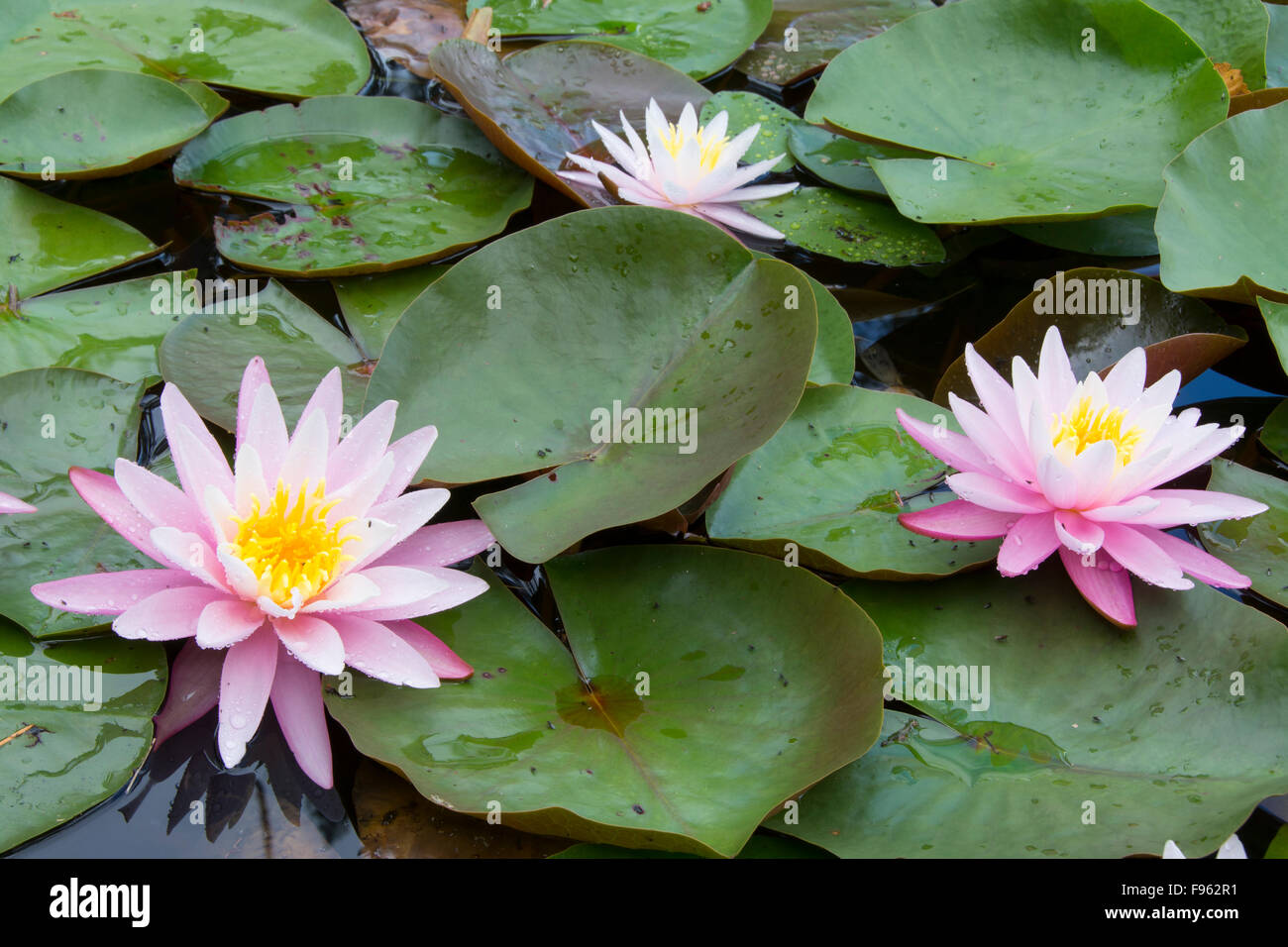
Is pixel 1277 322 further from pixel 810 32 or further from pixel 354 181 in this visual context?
pixel 354 181

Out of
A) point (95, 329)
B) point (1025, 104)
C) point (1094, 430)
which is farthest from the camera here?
point (1025, 104)

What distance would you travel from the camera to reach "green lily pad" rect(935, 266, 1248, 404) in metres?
2.44

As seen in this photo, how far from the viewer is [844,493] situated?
7.02 feet

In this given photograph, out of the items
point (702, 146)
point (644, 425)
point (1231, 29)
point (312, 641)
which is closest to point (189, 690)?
point (312, 641)

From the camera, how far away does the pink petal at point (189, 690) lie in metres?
1.73

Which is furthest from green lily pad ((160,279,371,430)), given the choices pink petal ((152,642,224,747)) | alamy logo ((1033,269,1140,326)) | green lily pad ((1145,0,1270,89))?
green lily pad ((1145,0,1270,89))

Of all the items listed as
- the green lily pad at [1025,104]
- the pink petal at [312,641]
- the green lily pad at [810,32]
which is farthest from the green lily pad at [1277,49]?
the pink petal at [312,641]

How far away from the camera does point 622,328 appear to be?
212 cm

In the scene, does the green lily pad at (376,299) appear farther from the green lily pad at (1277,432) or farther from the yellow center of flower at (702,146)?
the green lily pad at (1277,432)

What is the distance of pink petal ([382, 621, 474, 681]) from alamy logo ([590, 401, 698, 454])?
1.72ft

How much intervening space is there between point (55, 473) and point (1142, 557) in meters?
2.21
